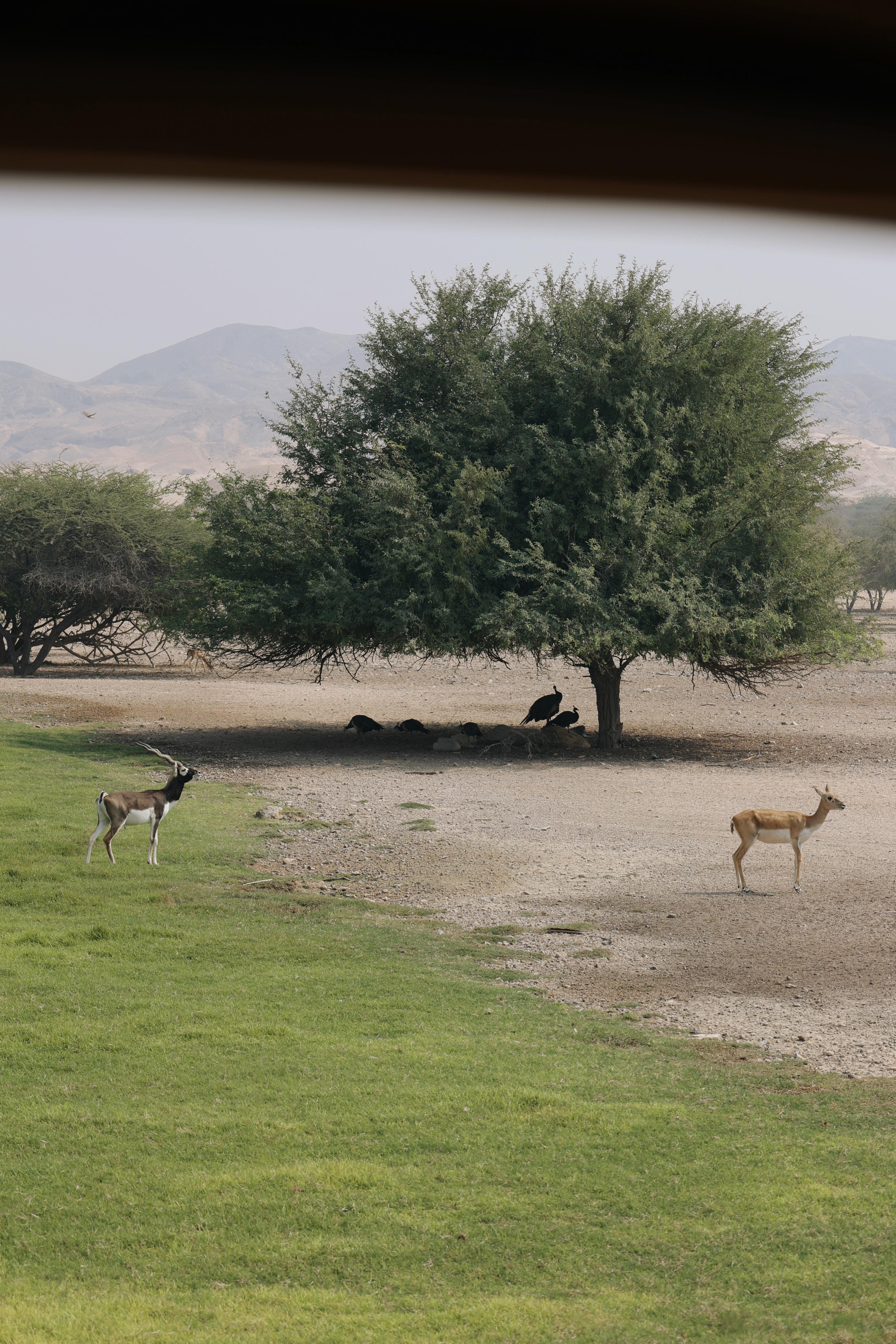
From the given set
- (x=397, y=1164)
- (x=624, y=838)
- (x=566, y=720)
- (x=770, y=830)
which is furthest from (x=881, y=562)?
(x=397, y=1164)

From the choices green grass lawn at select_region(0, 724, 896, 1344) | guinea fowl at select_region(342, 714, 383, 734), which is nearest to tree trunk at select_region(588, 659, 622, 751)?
guinea fowl at select_region(342, 714, 383, 734)

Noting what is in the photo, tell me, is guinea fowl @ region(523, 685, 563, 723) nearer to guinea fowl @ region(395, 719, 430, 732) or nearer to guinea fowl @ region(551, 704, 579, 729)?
guinea fowl @ region(551, 704, 579, 729)

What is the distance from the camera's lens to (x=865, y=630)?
2294 centimetres

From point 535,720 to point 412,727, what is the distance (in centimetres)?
275

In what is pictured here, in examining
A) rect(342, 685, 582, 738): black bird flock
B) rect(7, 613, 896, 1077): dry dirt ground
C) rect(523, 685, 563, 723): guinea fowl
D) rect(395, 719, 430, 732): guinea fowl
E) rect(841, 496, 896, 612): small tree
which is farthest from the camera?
rect(841, 496, 896, 612): small tree

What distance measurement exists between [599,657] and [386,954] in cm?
1333

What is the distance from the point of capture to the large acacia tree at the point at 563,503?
2088cm

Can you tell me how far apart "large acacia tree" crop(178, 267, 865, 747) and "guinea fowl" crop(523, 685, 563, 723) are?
52.8 inches

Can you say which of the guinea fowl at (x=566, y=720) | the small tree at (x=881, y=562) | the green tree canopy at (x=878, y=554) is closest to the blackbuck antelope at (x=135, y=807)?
the guinea fowl at (x=566, y=720)

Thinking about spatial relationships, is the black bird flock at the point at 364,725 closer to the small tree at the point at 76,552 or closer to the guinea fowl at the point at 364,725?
the guinea fowl at the point at 364,725

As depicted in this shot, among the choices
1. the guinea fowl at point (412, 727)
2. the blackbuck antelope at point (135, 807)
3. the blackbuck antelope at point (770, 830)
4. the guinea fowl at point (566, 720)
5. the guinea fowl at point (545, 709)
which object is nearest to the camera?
the blackbuck antelope at point (135, 807)

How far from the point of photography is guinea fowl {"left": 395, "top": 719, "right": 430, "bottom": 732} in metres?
24.4

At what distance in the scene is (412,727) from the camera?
24.5 m

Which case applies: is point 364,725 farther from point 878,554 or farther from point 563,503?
point 878,554
